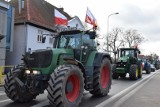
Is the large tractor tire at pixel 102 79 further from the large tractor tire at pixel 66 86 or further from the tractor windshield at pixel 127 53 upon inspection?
the tractor windshield at pixel 127 53

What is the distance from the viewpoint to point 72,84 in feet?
30.4

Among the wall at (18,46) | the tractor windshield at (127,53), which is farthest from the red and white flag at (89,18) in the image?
the wall at (18,46)

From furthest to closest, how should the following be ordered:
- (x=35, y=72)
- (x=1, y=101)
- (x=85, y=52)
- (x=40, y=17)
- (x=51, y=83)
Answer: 1. (x=40, y=17)
2. (x=85, y=52)
3. (x=1, y=101)
4. (x=35, y=72)
5. (x=51, y=83)

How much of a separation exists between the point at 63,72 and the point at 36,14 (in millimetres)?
27041

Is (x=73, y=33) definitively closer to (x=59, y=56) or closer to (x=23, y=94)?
(x=59, y=56)

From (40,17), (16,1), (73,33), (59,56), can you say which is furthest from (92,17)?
(16,1)

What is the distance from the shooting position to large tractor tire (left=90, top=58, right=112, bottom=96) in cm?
1126

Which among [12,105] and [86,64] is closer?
[12,105]

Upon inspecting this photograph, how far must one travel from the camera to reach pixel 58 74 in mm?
8398

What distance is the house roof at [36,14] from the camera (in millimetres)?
31812

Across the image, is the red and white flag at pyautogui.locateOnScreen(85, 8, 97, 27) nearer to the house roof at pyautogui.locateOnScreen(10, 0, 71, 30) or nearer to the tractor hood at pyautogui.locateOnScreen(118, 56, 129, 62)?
the tractor hood at pyautogui.locateOnScreen(118, 56, 129, 62)

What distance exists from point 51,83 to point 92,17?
8197mm

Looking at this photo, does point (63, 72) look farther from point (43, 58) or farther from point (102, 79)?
point (102, 79)

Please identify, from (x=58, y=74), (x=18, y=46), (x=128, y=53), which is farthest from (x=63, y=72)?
(x=18, y=46)
